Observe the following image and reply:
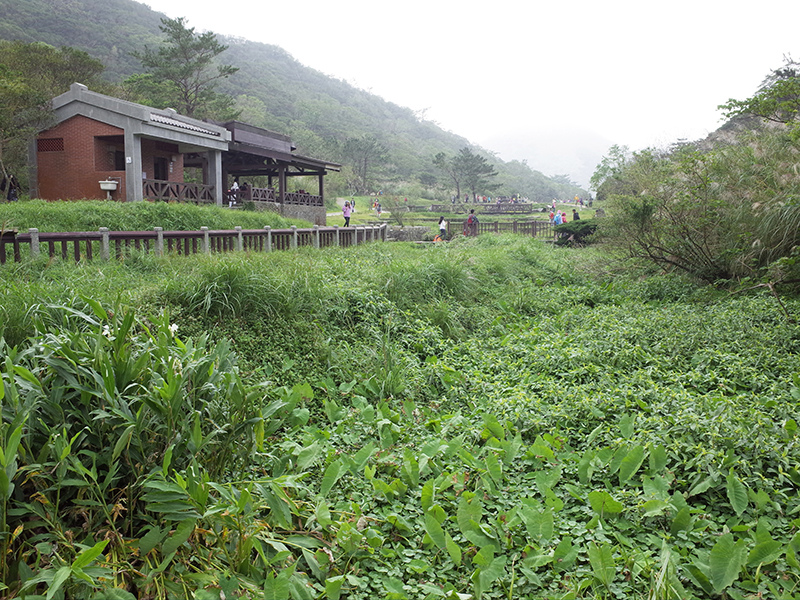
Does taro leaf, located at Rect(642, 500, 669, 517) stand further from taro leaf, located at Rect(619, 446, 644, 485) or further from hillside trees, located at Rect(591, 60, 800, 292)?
hillside trees, located at Rect(591, 60, 800, 292)

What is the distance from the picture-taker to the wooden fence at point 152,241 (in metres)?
7.07

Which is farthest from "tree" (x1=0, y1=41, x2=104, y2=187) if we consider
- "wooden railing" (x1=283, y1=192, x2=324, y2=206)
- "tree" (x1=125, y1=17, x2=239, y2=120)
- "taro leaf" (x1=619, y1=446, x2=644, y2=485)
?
"taro leaf" (x1=619, y1=446, x2=644, y2=485)

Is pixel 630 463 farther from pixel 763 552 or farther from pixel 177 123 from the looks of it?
pixel 177 123

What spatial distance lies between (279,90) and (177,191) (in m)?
78.5

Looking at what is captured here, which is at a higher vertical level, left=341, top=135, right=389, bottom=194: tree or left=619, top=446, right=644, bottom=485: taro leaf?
left=341, top=135, right=389, bottom=194: tree

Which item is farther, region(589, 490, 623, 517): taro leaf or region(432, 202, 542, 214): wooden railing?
region(432, 202, 542, 214): wooden railing

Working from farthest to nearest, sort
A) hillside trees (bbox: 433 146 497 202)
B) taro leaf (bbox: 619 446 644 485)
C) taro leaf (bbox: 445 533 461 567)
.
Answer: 1. hillside trees (bbox: 433 146 497 202)
2. taro leaf (bbox: 619 446 644 485)
3. taro leaf (bbox: 445 533 461 567)

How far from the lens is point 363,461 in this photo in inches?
139

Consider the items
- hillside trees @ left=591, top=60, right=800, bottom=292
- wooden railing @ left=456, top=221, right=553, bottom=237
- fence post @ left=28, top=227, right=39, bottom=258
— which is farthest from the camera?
wooden railing @ left=456, top=221, right=553, bottom=237

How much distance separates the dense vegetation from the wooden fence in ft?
7.17

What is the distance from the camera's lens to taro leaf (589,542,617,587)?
2.54 meters

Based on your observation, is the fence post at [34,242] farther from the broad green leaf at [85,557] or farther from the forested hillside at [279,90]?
the forested hillside at [279,90]

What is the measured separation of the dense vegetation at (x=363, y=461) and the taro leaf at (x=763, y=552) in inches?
0.8

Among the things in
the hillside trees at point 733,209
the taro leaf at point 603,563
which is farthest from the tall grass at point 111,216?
the taro leaf at point 603,563
